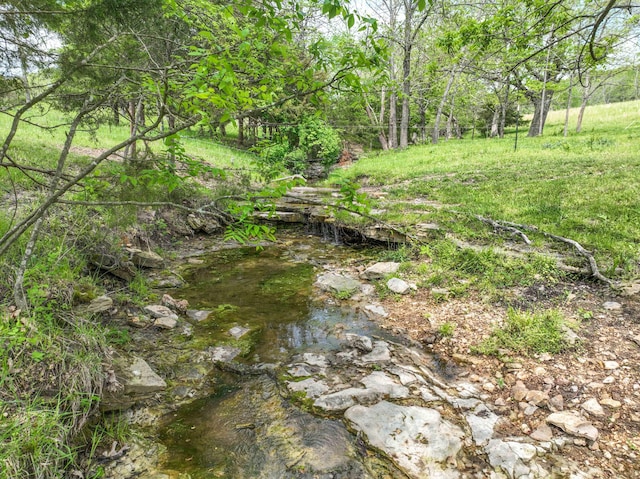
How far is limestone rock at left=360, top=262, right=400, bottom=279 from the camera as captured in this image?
250 inches

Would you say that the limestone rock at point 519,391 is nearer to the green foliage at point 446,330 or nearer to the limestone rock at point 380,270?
the green foliage at point 446,330

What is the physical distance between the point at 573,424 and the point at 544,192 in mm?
6962

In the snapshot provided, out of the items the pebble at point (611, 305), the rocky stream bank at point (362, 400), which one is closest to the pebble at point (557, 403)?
the rocky stream bank at point (362, 400)

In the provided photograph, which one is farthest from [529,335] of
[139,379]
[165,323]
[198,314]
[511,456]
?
[165,323]

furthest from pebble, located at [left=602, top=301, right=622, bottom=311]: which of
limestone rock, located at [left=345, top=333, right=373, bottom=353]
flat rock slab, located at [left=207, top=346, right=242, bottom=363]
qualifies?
flat rock slab, located at [left=207, top=346, right=242, bottom=363]

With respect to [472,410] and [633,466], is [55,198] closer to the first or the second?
[472,410]

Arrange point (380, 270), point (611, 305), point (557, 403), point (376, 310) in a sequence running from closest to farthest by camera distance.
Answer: point (557, 403), point (611, 305), point (376, 310), point (380, 270)

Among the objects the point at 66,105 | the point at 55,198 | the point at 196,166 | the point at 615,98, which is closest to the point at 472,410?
the point at 196,166

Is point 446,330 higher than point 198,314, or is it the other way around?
point 446,330

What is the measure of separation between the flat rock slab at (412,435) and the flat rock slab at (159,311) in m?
2.99

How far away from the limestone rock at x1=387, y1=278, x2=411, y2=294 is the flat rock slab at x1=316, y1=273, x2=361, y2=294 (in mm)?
571

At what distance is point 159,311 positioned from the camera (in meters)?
4.93

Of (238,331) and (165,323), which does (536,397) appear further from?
(165,323)

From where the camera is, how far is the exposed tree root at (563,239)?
4838 millimetres
